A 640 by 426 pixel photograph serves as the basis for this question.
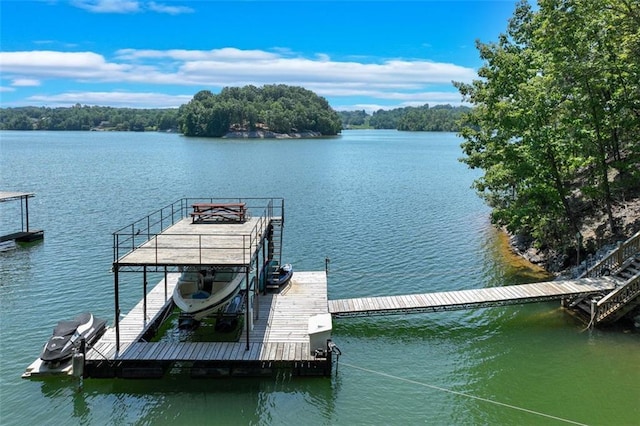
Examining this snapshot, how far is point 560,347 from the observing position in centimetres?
1688

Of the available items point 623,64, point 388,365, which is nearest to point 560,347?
point 388,365

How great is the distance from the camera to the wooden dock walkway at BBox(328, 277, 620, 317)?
18.2 metres

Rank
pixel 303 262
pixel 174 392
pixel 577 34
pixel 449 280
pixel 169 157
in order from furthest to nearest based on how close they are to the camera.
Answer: pixel 169 157, pixel 303 262, pixel 449 280, pixel 577 34, pixel 174 392

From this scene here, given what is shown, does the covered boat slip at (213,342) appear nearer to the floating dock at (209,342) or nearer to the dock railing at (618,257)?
the floating dock at (209,342)

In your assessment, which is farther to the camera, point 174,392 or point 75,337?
point 75,337

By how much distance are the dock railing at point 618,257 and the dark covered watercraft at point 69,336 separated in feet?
57.1

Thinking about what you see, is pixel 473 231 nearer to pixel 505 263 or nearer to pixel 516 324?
pixel 505 263

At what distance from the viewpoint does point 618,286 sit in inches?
714

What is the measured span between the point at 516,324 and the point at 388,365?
6.02 metres

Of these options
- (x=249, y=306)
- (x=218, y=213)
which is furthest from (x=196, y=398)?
(x=218, y=213)

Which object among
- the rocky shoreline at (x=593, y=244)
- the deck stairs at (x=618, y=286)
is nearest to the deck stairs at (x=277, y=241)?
the deck stairs at (x=618, y=286)

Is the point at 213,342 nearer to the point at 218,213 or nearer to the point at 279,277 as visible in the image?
the point at 279,277

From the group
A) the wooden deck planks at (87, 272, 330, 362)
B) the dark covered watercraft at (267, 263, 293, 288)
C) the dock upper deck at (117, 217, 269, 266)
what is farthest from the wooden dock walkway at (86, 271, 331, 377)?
the dark covered watercraft at (267, 263, 293, 288)

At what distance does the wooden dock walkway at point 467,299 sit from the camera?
1816 centimetres
